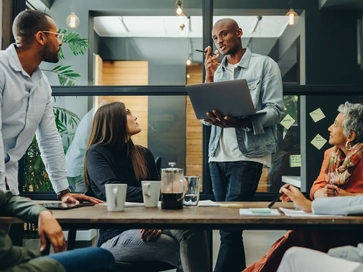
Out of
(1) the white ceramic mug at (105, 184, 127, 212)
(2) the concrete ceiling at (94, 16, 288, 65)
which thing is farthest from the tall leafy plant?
(1) the white ceramic mug at (105, 184, 127, 212)

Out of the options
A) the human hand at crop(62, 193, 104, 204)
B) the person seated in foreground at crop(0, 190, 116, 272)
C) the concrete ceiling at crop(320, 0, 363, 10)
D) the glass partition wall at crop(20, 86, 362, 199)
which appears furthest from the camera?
the concrete ceiling at crop(320, 0, 363, 10)

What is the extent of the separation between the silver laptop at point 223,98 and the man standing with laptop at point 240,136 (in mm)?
50

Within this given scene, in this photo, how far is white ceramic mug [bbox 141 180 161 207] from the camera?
189 cm

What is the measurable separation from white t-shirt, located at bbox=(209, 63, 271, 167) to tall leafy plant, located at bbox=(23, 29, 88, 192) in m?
1.44

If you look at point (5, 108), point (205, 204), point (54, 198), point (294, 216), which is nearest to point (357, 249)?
point (294, 216)

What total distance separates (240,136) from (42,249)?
1.48m

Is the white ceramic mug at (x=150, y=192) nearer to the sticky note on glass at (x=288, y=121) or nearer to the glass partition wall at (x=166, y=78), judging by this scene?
the glass partition wall at (x=166, y=78)

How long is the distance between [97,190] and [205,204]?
1.92 ft

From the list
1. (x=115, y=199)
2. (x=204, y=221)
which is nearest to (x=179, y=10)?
(x=115, y=199)

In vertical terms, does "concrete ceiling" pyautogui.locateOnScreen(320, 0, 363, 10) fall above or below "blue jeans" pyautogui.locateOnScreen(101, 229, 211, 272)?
above

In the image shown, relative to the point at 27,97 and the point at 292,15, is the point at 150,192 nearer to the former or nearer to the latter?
the point at 27,97

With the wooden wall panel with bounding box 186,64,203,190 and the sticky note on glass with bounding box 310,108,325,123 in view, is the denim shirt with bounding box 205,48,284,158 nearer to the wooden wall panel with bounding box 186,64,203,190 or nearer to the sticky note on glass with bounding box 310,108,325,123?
the wooden wall panel with bounding box 186,64,203,190

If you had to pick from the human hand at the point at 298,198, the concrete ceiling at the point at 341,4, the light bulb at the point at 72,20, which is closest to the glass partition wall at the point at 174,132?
the light bulb at the point at 72,20

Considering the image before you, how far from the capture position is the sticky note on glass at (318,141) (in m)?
3.70
